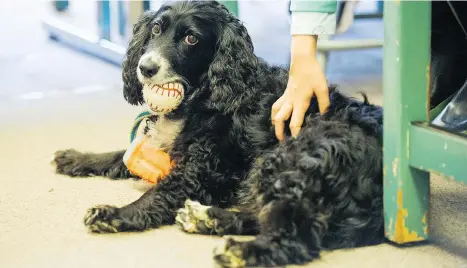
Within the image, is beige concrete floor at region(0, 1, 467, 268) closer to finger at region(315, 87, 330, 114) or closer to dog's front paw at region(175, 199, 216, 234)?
dog's front paw at region(175, 199, 216, 234)

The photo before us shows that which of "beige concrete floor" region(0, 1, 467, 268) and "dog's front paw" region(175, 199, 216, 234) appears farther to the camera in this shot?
"dog's front paw" region(175, 199, 216, 234)

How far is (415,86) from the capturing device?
2.05m

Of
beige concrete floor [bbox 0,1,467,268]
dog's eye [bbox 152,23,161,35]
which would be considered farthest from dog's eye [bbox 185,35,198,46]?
beige concrete floor [bbox 0,1,467,268]

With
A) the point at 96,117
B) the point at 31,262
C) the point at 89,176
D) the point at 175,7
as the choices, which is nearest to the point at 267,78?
the point at 175,7

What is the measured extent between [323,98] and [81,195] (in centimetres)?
89

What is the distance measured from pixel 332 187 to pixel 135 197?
805 millimetres

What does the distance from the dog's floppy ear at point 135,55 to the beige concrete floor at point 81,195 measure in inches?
12.3

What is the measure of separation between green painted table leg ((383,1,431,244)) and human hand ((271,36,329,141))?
0.24m

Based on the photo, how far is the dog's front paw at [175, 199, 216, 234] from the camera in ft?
7.41

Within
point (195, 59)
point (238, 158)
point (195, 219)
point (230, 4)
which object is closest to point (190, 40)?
point (195, 59)

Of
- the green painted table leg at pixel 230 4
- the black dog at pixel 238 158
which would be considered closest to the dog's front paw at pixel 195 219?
the black dog at pixel 238 158

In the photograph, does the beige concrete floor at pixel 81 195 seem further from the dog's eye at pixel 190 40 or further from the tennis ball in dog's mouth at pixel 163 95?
the dog's eye at pixel 190 40

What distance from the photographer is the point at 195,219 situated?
2273mm

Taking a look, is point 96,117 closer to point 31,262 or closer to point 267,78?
point 267,78
